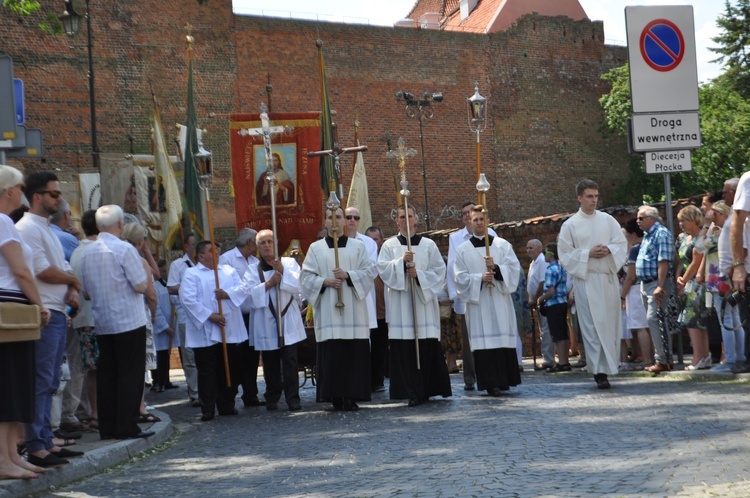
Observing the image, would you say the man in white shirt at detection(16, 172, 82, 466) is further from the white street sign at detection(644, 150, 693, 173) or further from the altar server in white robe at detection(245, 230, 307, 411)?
the white street sign at detection(644, 150, 693, 173)

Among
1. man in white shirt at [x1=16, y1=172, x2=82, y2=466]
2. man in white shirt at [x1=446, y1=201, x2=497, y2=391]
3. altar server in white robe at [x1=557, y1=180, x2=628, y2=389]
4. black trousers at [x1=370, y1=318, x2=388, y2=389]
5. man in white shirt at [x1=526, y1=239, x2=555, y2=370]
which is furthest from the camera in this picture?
man in white shirt at [x1=526, y1=239, x2=555, y2=370]

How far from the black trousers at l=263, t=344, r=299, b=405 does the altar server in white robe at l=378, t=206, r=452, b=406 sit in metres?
1.03

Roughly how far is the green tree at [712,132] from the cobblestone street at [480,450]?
122 ft

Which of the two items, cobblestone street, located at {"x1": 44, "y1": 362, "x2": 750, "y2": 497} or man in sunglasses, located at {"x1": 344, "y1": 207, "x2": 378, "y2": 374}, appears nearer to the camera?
cobblestone street, located at {"x1": 44, "y1": 362, "x2": 750, "y2": 497}

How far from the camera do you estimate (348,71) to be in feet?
148

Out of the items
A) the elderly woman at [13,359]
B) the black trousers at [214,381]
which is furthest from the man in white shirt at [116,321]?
the black trousers at [214,381]

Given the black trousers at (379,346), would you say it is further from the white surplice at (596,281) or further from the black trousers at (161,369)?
the black trousers at (161,369)

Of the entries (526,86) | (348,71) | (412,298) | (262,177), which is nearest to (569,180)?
(526,86)

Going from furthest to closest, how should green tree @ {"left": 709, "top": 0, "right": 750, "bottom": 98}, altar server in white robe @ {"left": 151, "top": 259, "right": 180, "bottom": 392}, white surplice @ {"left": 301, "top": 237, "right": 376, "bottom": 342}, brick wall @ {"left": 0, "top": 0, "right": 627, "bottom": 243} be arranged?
1. green tree @ {"left": 709, "top": 0, "right": 750, "bottom": 98}
2. brick wall @ {"left": 0, "top": 0, "right": 627, "bottom": 243}
3. altar server in white robe @ {"left": 151, "top": 259, "right": 180, "bottom": 392}
4. white surplice @ {"left": 301, "top": 237, "right": 376, "bottom": 342}

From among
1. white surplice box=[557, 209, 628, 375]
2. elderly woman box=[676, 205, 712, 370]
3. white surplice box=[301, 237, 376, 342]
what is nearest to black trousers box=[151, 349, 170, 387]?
white surplice box=[301, 237, 376, 342]

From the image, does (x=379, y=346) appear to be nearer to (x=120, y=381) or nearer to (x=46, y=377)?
(x=120, y=381)

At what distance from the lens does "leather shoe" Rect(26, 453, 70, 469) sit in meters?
7.53

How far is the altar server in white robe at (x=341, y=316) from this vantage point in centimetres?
1177

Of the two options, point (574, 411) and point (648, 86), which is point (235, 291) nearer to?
point (574, 411)
